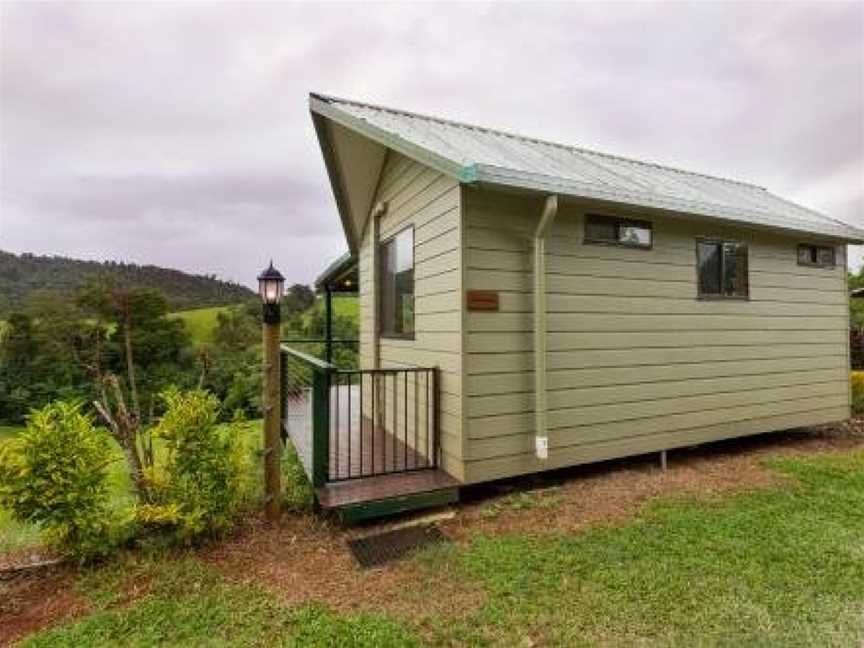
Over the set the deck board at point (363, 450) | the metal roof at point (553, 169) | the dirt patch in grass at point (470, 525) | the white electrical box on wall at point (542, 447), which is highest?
the metal roof at point (553, 169)

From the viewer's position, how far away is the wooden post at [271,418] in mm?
3955

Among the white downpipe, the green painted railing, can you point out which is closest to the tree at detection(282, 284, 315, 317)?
the green painted railing

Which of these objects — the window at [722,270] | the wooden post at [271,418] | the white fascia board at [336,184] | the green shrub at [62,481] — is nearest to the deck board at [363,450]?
the wooden post at [271,418]

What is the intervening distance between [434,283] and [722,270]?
3722 mm

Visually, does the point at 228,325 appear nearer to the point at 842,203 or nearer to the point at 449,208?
the point at 449,208

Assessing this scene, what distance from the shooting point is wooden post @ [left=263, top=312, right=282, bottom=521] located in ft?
13.0

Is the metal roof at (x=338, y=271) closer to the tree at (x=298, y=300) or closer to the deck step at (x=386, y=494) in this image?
the deck step at (x=386, y=494)

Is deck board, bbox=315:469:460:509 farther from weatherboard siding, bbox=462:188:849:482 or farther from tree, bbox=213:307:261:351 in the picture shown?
tree, bbox=213:307:261:351

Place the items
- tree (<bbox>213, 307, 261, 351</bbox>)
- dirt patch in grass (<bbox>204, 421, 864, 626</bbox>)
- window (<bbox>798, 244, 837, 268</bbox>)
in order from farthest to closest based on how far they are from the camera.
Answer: tree (<bbox>213, 307, 261, 351</bbox>), window (<bbox>798, 244, 837, 268</bbox>), dirt patch in grass (<bbox>204, 421, 864, 626</bbox>)

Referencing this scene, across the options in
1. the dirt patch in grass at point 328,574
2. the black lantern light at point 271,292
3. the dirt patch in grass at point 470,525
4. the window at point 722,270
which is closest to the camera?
the dirt patch in grass at point 328,574

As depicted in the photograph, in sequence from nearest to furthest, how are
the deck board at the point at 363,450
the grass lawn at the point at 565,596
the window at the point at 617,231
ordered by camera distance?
1. the grass lawn at the point at 565,596
2. the deck board at the point at 363,450
3. the window at the point at 617,231

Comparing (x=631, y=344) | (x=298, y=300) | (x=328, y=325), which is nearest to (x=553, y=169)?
(x=631, y=344)

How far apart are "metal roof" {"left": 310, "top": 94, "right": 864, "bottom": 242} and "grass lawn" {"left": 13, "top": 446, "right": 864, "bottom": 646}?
9.32 feet

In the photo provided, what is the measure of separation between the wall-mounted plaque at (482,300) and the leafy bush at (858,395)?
8.01 metres
